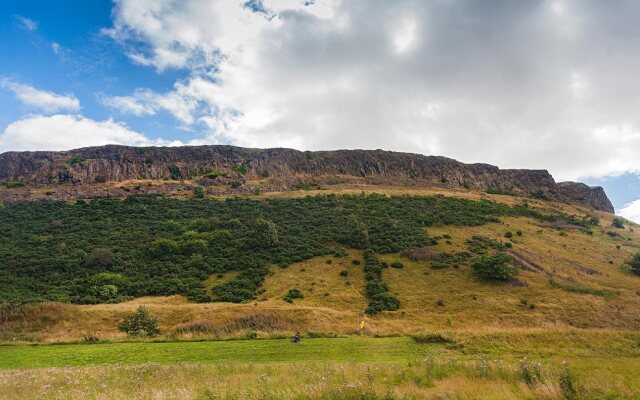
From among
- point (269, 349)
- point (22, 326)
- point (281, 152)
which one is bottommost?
point (22, 326)

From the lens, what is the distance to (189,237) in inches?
2008

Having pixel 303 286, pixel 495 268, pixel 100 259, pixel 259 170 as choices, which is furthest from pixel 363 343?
pixel 259 170

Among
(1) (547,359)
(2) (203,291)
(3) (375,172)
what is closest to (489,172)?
(3) (375,172)

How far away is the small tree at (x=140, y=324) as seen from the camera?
942 inches

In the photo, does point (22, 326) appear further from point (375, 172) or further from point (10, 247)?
point (375, 172)

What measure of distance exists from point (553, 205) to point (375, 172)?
132ft

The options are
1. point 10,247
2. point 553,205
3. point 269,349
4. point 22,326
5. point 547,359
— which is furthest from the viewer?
point 553,205

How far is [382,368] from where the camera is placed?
13.2 meters

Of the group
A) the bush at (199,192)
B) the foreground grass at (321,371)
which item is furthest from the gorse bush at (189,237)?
the foreground grass at (321,371)

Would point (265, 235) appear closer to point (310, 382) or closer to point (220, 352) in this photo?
point (220, 352)

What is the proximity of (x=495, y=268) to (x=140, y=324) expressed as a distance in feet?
99.1

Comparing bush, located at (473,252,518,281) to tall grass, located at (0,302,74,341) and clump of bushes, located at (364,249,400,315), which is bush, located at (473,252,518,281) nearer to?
clump of bushes, located at (364,249,400,315)

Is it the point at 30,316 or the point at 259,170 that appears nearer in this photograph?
the point at 30,316

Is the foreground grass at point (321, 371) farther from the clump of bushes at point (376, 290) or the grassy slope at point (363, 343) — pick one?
the clump of bushes at point (376, 290)
